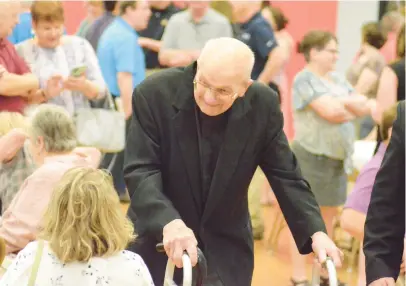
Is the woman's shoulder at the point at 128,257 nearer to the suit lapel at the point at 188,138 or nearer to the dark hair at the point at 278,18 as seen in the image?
the suit lapel at the point at 188,138

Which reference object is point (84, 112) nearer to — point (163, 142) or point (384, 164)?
point (163, 142)

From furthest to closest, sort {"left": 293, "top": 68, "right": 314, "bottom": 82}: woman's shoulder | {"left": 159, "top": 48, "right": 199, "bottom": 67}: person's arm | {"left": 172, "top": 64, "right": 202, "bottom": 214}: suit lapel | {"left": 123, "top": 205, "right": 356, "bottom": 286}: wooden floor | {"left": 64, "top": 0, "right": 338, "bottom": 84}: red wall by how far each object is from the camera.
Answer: {"left": 64, "top": 0, "right": 338, "bottom": 84}: red wall
{"left": 159, "top": 48, "right": 199, "bottom": 67}: person's arm
{"left": 123, "top": 205, "right": 356, "bottom": 286}: wooden floor
{"left": 293, "top": 68, "right": 314, "bottom": 82}: woman's shoulder
{"left": 172, "top": 64, "right": 202, "bottom": 214}: suit lapel

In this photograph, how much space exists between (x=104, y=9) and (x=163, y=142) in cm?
296

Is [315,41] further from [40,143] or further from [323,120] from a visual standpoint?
[40,143]

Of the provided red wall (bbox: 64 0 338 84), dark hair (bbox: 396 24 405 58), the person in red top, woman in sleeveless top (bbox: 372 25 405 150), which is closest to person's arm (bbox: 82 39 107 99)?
the person in red top

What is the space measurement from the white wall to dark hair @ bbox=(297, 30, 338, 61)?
241cm

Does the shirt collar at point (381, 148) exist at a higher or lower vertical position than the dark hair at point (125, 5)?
lower

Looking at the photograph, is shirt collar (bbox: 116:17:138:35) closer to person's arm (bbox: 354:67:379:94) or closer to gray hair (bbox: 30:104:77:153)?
person's arm (bbox: 354:67:379:94)

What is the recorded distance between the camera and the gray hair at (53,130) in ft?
11.2

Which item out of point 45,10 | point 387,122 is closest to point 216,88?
point 387,122

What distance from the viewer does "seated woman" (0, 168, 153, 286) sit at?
7.38 feet

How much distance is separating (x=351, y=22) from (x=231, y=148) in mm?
4807

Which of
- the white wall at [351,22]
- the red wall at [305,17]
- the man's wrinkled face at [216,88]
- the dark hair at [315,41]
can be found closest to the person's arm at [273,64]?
the dark hair at [315,41]

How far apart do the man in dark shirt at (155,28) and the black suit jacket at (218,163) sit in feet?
10.8
